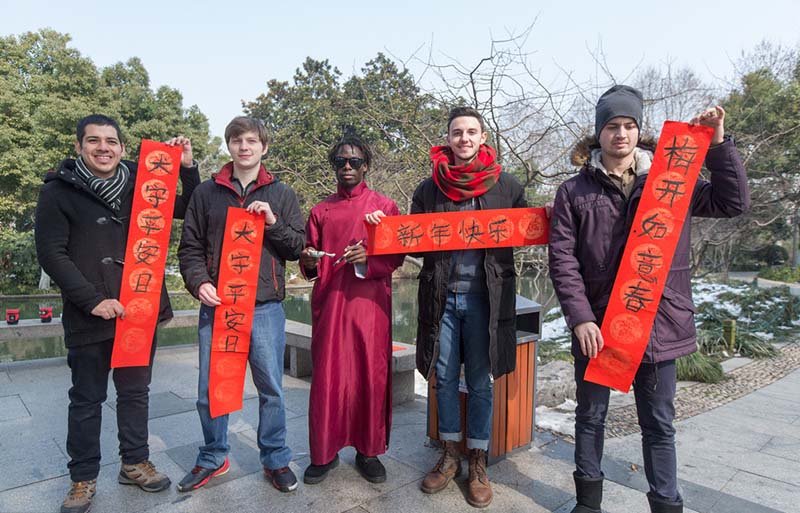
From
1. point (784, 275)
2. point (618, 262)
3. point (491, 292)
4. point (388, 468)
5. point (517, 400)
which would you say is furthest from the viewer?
point (784, 275)

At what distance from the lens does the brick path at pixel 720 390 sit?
4.03 meters

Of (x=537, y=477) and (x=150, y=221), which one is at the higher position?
(x=150, y=221)

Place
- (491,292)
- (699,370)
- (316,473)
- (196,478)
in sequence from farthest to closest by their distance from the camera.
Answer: (699,370) → (316,473) → (196,478) → (491,292)

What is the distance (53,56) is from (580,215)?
2075 cm

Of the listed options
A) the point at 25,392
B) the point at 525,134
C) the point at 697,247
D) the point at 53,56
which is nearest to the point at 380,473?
the point at 25,392

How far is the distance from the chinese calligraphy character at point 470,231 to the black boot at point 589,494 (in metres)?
1.23

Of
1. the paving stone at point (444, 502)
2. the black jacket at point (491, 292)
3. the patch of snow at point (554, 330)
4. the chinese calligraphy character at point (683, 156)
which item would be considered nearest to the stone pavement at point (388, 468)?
the paving stone at point (444, 502)

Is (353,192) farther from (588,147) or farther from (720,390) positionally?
(720,390)

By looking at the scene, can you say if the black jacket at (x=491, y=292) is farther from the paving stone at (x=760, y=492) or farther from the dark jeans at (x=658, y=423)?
the paving stone at (x=760, y=492)

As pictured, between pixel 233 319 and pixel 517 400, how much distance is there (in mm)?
1766

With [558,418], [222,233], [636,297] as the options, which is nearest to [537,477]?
[558,418]

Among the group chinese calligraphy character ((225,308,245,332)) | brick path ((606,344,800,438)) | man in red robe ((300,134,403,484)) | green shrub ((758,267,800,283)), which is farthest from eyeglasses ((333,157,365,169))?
green shrub ((758,267,800,283))

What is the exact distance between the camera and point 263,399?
105 inches

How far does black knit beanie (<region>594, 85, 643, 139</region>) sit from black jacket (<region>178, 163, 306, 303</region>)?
1619 mm
